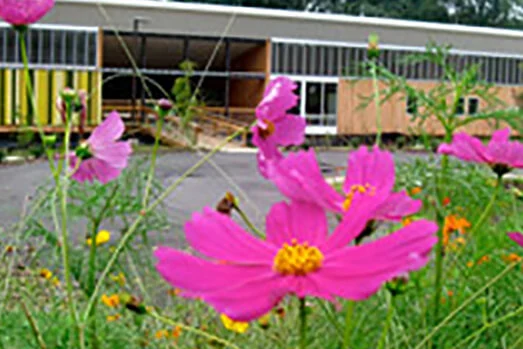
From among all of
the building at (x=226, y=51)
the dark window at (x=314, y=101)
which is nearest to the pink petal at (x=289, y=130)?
the building at (x=226, y=51)

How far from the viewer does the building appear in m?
18.8

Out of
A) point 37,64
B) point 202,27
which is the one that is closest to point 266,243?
point 37,64

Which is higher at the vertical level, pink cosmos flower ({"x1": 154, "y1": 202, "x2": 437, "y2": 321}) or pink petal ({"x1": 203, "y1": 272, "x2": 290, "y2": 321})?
pink cosmos flower ({"x1": 154, "y1": 202, "x2": 437, "y2": 321})

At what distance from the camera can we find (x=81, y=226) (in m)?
5.38

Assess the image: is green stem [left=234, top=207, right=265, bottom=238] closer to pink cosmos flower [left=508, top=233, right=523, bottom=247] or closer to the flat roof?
pink cosmos flower [left=508, top=233, right=523, bottom=247]

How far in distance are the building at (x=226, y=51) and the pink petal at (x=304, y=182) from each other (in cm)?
1786

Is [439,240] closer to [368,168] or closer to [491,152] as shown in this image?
[491,152]

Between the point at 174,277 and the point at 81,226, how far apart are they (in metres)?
5.19

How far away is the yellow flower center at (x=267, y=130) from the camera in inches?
20.4

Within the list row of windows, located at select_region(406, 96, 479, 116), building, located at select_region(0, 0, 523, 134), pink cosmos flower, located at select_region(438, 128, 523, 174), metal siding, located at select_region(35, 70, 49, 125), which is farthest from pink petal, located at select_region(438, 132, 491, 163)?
metal siding, located at select_region(35, 70, 49, 125)

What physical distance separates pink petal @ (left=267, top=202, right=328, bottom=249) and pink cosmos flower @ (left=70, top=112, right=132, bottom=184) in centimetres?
34

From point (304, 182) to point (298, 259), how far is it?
28 millimetres

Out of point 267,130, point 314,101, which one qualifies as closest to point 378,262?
point 267,130

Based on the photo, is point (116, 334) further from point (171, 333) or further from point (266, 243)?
point (266, 243)
